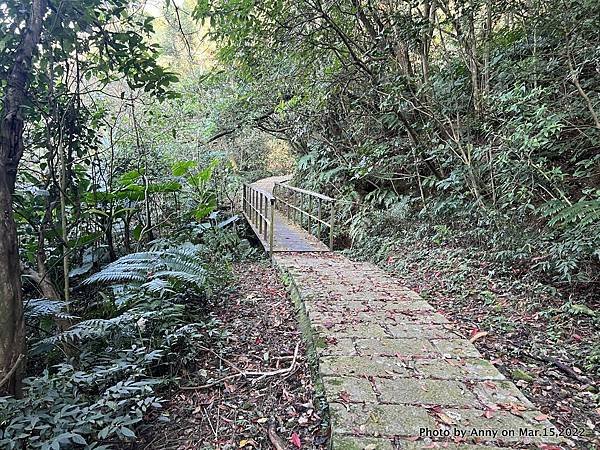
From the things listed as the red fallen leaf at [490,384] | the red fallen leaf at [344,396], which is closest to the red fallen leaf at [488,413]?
the red fallen leaf at [490,384]

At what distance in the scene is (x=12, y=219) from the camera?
1836 millimetres

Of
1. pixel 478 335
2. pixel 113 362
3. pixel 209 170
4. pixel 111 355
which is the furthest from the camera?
pixel 209 170

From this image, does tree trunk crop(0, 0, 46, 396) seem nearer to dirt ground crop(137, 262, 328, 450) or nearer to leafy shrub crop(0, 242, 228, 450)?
leafy shrub crop(0, 242, 228, 450)

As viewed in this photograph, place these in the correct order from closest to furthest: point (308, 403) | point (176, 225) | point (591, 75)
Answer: point (308, 403), point (591, 75), point (176, 225)

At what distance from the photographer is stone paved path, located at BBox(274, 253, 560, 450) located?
1624mm

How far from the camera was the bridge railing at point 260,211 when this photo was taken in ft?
22.1

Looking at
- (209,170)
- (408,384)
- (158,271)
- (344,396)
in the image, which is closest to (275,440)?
(344,396)

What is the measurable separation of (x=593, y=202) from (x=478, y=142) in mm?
2104

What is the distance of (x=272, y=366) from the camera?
2613mm

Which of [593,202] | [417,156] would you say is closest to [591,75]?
[593,202]

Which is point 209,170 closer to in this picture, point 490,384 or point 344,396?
point 344,396

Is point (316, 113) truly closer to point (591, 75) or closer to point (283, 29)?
point (283, 29)

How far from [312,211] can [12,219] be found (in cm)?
712

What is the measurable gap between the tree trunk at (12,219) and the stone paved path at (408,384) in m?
1.53
